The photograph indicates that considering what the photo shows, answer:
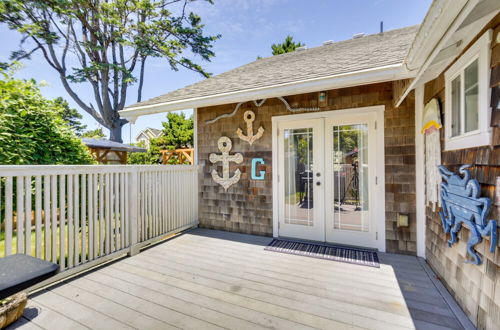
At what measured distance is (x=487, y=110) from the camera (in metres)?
1.64

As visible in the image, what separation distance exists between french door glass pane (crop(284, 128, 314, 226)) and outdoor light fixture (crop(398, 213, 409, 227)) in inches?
49.0

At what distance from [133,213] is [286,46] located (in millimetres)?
12422

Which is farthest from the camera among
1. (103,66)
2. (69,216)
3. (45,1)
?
(103,66)

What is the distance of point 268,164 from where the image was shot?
416 cm

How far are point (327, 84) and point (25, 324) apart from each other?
3935mm

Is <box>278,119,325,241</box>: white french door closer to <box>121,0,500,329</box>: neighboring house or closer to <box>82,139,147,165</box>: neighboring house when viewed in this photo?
<box>121,0,500,329</box>: neighboring house

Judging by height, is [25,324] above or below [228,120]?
below

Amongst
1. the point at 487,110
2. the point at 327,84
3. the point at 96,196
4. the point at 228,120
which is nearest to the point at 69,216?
the point at 96,196

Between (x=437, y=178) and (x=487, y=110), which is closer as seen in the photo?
(x=487, y=110)

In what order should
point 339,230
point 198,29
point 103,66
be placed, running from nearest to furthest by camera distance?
point 339,230 < point 103,66 < point 198,29

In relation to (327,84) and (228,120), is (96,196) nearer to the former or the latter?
(228,120)

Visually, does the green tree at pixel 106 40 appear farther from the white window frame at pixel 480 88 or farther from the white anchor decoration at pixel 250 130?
the white window frame at pixel 480 88

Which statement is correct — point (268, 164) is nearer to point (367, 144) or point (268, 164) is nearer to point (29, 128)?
point (367, 144)

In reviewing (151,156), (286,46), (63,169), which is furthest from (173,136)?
Answer: (63,169)
